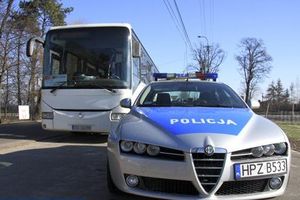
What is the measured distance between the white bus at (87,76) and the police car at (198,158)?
7614mm

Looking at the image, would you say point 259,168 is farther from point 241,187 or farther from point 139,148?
point 139,148

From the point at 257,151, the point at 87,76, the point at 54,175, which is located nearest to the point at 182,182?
the point at 257,151

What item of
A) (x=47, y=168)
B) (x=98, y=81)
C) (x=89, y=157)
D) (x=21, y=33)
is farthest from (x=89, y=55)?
(x=21, y=33)

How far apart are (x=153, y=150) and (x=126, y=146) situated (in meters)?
0.34

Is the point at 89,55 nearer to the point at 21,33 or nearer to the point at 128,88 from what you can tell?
the point at 128,88

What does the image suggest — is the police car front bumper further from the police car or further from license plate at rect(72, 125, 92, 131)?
license plate at rect(72, 125, 92, 131)

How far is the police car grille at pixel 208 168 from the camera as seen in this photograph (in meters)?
5.32

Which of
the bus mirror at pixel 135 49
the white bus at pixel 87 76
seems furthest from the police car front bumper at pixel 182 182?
the bus mirror at pixel 135 49

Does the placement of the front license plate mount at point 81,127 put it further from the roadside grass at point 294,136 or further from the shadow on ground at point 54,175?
the roadside grass at point 294,136

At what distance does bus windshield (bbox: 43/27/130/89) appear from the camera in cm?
1384

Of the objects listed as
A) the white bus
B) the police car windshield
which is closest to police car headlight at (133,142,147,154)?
the police car windshield

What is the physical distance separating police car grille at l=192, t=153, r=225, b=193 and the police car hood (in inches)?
5.2

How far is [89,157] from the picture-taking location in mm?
10680

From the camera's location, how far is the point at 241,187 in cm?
542
